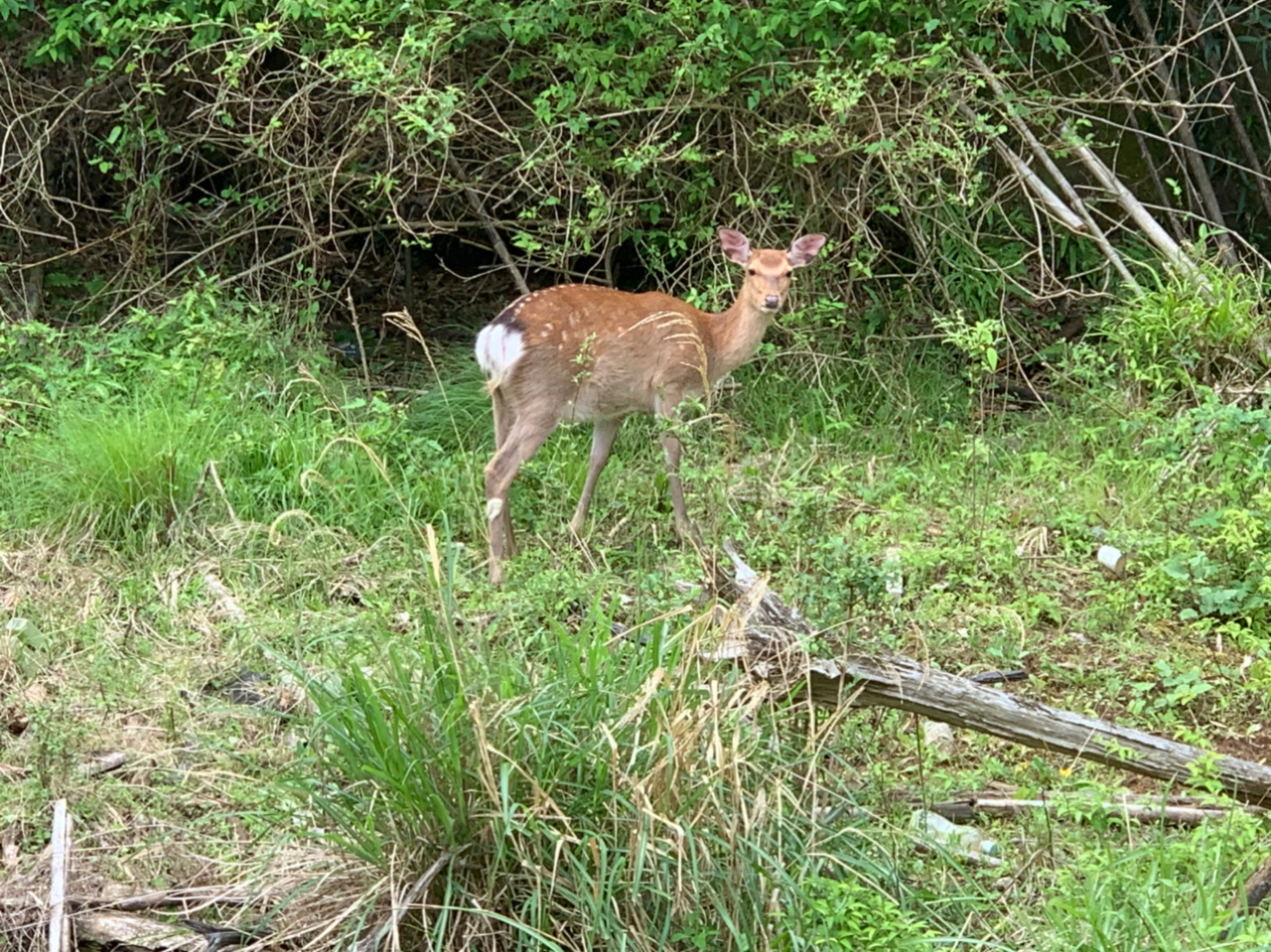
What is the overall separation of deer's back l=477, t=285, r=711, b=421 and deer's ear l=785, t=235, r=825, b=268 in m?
0.49

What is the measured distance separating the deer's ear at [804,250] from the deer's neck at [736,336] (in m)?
0.25

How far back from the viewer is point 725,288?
24.3 ft

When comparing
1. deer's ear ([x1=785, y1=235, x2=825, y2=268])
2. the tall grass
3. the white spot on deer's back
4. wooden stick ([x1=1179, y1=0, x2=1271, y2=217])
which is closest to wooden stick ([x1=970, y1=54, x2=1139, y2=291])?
deer's ear ([x1=785, y1=235, x2=825, y2=268])

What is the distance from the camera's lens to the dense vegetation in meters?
3.12

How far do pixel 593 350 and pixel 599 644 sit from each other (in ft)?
9.86

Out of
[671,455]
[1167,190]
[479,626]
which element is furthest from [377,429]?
[1167,190]

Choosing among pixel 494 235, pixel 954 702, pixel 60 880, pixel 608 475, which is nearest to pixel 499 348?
pixel 608 475

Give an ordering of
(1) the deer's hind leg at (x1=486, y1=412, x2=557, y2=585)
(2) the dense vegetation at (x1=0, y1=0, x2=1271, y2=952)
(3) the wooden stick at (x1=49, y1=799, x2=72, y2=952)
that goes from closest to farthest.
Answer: (2) the dense vegetation at (x1=0, y1=0, x2=1271, y2=952) < (3) the wooden stick at (x1=49, y1=799, x2=72, y2=952) < (1) the deer's hind leg at (x1=486, y1=412, x2=557, y2=585)

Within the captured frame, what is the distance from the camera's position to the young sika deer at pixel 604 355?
610cm

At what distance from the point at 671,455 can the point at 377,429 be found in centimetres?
116

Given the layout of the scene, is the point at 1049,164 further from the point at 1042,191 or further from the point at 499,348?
the point at 499,348

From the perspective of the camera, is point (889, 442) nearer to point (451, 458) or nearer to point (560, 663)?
point (451, 458)

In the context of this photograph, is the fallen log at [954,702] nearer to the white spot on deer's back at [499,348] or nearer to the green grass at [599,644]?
the green grass at [599,644]

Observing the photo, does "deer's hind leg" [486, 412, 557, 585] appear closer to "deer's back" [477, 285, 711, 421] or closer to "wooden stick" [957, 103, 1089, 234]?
"deer's back" [477, 285, 711, 421]
